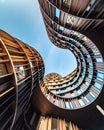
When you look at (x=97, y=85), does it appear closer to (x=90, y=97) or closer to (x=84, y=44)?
(x=90, y=97)

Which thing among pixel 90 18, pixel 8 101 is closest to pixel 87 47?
pixel 90 18

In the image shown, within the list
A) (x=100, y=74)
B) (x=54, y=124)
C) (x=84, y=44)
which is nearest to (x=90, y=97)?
(x=100, y=74)

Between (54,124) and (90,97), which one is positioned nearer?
(54,124)

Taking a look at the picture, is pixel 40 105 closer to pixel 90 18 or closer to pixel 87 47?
pixel 87 47

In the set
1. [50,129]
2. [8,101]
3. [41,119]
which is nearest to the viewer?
[8,101]

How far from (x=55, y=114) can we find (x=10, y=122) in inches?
462

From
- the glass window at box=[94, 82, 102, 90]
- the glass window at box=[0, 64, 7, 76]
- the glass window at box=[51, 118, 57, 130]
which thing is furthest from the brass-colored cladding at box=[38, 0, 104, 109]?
the glass window at box=[0, 64, 7, 76]

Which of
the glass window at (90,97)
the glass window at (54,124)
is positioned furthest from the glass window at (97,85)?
the glass window at (54,124)

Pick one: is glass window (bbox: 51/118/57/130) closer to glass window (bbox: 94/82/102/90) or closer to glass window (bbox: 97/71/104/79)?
glass window (bbox: 94/82/102/90)

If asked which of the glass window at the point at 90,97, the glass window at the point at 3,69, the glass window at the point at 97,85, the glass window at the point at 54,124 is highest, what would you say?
the glass window at the point at 3,69

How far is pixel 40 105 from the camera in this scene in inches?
832

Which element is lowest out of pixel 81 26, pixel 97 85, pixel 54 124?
pixel 54 124

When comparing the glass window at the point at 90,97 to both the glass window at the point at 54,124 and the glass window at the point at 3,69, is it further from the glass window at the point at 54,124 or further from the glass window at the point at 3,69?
the glass window at the point at 3,69

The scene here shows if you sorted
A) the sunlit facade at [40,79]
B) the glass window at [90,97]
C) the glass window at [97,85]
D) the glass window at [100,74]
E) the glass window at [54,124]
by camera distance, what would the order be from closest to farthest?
the sunlit facade at [40,79]
the glass window at [54,124]
the glass window at [100,74]
the glass window at [97,85]
the glass window at [90,97]
